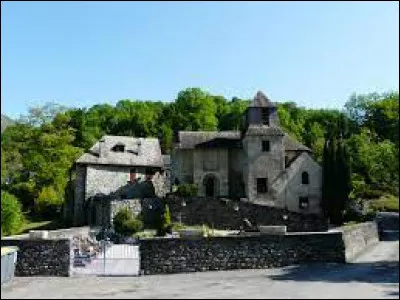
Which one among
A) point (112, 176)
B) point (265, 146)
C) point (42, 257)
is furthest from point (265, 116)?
point (42, 257)

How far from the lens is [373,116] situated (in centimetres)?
7931

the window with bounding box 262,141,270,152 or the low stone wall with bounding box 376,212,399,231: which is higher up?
the window with bounding box 262,141,270,152

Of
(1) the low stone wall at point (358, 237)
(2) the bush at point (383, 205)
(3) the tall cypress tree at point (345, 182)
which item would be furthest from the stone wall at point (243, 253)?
(2) the bush at point (383, 205)

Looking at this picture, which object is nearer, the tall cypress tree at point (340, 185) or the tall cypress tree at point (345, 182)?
the tall cypress tree at point (340, 185)

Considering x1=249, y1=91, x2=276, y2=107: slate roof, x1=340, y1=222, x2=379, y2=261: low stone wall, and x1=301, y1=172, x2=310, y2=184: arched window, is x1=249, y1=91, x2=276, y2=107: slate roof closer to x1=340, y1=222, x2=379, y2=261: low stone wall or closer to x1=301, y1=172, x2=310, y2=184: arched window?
x1=301, y1=172, x2=310, y2=184: arched window

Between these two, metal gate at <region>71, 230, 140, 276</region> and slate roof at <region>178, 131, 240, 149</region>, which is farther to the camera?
slate roof at <region>178, 131, 240, 149</region>

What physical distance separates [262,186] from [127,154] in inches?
528

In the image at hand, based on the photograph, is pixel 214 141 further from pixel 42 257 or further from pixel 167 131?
pixel 167 131

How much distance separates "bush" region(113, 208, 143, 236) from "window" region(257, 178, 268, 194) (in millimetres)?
11389

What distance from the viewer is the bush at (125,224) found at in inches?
1576

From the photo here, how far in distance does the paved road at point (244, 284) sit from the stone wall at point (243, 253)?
695mm

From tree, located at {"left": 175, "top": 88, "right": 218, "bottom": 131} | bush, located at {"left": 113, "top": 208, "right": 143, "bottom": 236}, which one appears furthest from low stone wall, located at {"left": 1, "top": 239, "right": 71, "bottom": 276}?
tree, located at {"left": 175, "top": 88, "right": 218, "bottom": 131}

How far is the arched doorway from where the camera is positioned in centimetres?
5016

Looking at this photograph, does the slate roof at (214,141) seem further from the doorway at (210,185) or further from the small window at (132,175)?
the small window at (132,175)
